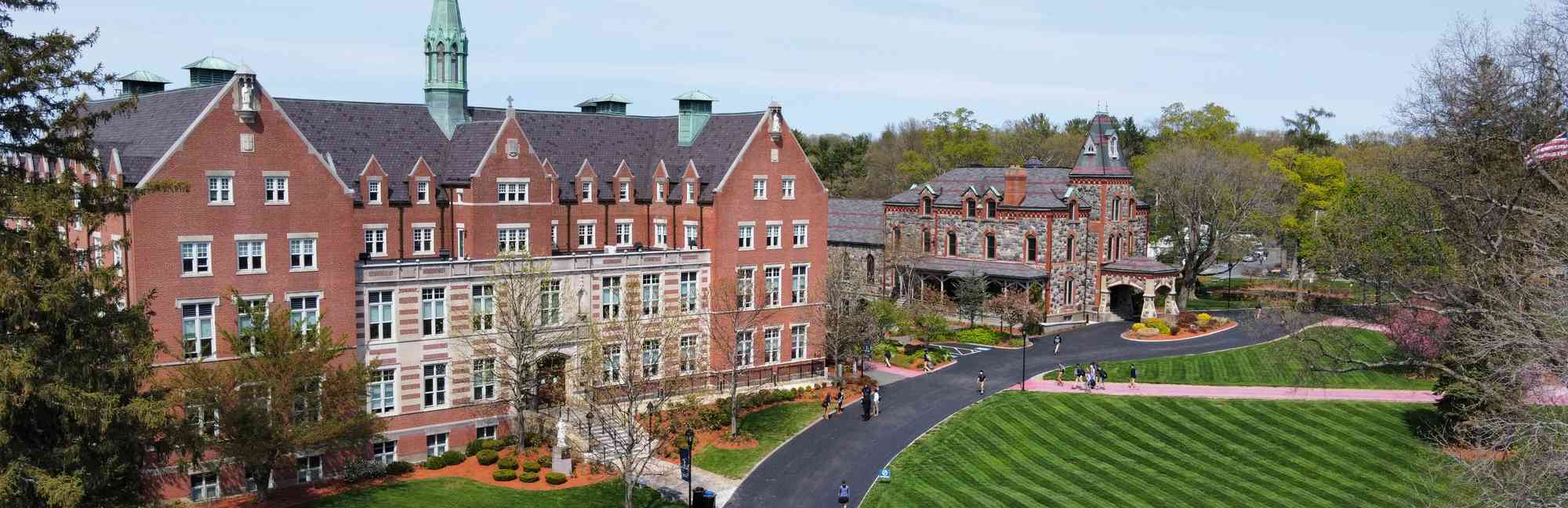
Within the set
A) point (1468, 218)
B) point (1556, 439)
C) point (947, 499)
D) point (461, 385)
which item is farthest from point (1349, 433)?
point (461, 385)

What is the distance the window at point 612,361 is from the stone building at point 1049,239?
1252 inches

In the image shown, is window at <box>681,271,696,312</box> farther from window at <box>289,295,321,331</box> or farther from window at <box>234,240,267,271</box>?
window at <box>234,240,267,271</box>

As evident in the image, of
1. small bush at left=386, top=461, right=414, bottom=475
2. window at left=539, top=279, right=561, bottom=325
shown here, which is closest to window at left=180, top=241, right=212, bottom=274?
small bush at left=386, top=461, right=414, bottom=475

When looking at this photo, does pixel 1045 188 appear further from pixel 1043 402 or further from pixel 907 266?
pixel 1043 402

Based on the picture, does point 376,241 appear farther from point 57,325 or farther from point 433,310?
point 57,325

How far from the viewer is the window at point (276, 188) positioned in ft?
134

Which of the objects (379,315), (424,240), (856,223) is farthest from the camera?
(856,223)

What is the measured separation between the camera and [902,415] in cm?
5253

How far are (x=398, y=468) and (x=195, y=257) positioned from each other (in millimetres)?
10605

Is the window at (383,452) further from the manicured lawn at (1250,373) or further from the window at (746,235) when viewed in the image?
the manicured lawn at (1250,373)

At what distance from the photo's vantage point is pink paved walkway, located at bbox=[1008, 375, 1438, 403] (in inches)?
2211

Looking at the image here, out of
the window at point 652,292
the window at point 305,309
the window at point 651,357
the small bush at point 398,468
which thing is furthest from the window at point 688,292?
the window at point 305,309

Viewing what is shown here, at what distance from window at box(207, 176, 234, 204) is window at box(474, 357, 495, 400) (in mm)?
11203

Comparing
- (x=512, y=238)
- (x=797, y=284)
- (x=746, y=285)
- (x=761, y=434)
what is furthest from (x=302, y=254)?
(x=797, y=284)
